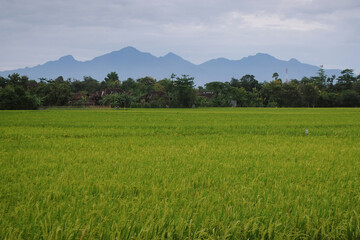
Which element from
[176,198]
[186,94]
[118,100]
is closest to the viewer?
[176,198]

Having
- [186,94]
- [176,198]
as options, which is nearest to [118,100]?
[186,94]

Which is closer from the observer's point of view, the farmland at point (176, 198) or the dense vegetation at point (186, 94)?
the farmland at point (176, 198)

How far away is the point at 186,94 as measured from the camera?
57.2 metres

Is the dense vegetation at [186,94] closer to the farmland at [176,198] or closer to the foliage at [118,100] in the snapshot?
the foliage at [118,100]

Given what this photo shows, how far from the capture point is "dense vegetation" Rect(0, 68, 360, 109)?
54.2m

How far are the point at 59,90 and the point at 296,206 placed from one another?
2253 inches

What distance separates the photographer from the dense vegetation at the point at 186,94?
5419 centimetres

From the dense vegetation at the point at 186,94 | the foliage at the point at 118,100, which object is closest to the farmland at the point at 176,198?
the dense vegetation at the point at 186,94

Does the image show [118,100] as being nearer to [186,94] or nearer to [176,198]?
[186,94]

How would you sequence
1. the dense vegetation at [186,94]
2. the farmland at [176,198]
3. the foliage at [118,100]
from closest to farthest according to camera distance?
the farmland at [176,198] < the dense vegetation at [186,94] < the foliage at [118,100]

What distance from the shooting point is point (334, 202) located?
2.76m

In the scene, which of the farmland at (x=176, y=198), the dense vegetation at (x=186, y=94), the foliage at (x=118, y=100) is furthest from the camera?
the foliage at (x=118, y=100)

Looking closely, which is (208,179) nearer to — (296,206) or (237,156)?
(296,206)

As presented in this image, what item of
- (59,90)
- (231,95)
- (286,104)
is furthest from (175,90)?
(286,104)
